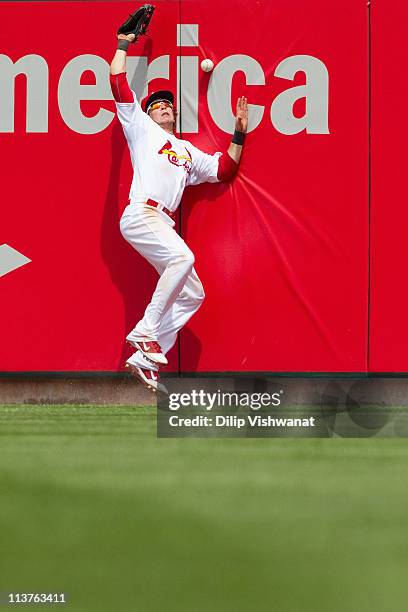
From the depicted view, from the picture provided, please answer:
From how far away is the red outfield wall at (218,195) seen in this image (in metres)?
7.04

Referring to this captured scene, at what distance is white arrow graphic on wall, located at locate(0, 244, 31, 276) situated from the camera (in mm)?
7129

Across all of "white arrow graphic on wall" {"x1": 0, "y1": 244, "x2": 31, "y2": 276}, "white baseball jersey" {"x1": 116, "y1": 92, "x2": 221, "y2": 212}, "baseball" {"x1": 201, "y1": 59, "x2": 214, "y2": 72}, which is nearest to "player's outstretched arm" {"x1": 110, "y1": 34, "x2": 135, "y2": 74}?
"white baseball jersey" {"x1": 116, "y1": 92, "x2": 221, "y2": 212}

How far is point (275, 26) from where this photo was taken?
7.04m

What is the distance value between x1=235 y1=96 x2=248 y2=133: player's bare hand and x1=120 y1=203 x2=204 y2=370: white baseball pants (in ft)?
3.04

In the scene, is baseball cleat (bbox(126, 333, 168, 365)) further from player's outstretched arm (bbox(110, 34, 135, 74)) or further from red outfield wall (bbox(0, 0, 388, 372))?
player's outstretched arm (bbox(110, 34, 135, 74))

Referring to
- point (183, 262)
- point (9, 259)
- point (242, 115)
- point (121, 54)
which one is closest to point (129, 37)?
point (121, 54)

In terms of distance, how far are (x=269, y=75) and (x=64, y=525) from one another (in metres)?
4.09

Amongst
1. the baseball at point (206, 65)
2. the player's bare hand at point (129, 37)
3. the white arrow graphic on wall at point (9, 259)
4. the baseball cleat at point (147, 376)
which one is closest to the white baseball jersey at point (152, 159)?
the player's bare hand at point (129, 37)

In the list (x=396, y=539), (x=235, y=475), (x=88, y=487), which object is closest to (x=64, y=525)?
(x=88, y=487)

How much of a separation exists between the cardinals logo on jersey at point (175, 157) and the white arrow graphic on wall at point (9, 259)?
4.66ft

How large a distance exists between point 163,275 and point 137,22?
6.34ft

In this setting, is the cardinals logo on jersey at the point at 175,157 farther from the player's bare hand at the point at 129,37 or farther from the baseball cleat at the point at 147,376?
the baseball cleat at the point at 147,376

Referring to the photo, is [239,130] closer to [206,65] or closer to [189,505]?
[206,65]

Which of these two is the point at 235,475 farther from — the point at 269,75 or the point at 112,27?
the point at 112,27
